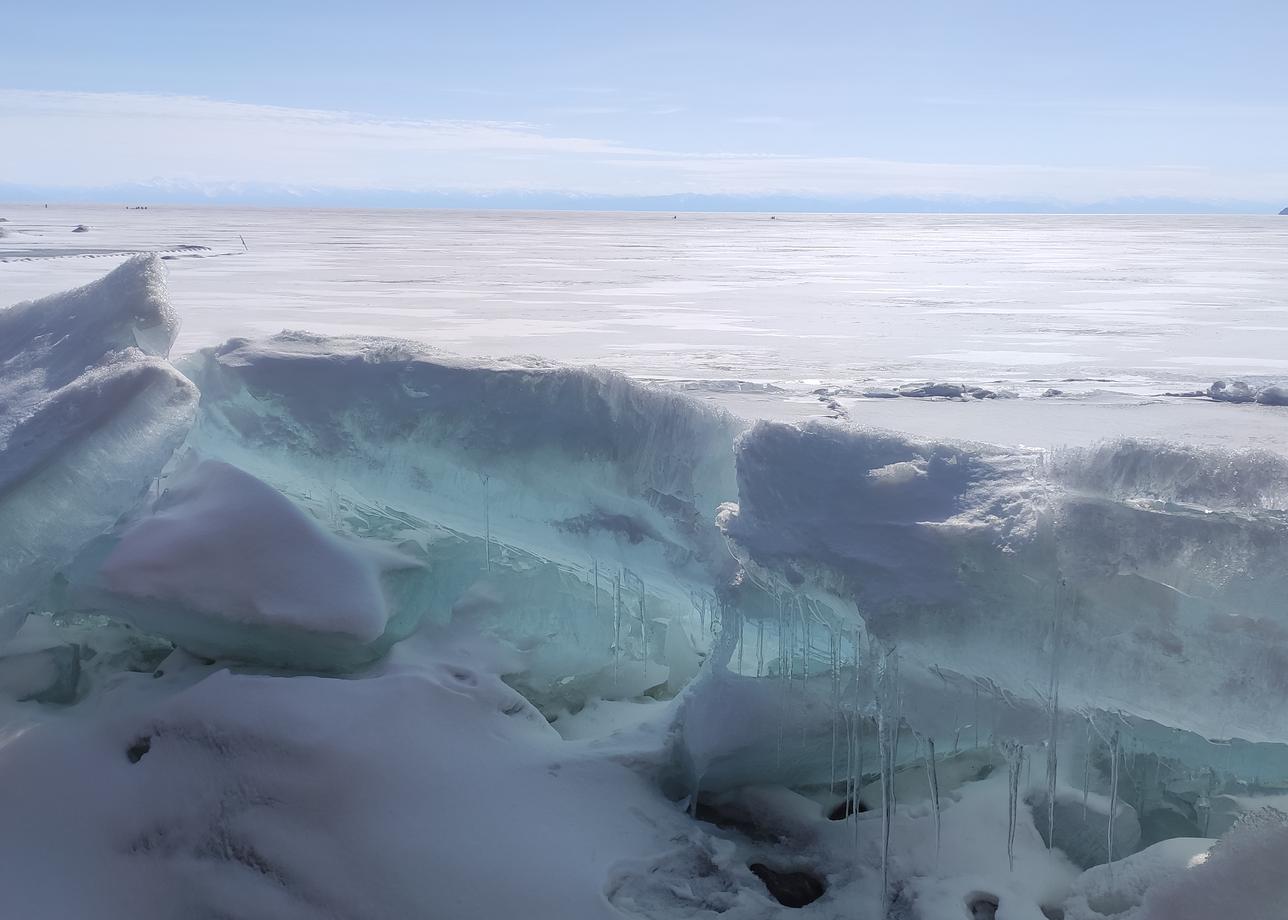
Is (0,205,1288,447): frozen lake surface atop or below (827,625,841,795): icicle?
atop

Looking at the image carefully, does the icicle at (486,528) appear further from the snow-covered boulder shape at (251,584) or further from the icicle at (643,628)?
the icicle at (643,628)

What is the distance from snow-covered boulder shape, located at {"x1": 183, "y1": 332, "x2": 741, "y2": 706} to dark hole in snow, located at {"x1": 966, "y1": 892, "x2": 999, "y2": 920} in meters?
1.29

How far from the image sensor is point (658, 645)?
4.17 m

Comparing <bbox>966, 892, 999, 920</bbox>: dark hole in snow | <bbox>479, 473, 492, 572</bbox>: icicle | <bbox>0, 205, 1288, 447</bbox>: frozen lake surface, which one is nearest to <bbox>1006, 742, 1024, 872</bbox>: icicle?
<bbox>966, 892, 999, 920</bbox>: dark hole in snow

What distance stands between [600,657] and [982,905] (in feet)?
5.56

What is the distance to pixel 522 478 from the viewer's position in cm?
397

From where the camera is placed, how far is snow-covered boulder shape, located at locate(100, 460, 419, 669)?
3.53 metres

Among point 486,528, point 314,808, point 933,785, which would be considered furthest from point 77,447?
point 933,785

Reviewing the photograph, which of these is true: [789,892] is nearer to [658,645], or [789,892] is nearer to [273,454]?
[658,645]

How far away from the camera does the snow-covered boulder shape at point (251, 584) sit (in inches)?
139

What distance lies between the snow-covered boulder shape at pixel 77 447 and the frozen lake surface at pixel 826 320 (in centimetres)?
349

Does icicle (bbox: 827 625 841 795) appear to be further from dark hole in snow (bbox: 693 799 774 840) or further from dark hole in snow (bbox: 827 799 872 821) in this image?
dark hole in snow (bbox: 693 799 774 840)

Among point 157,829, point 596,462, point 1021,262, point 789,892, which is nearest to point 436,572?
point 596,462

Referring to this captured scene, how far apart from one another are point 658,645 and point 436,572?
968 mm
